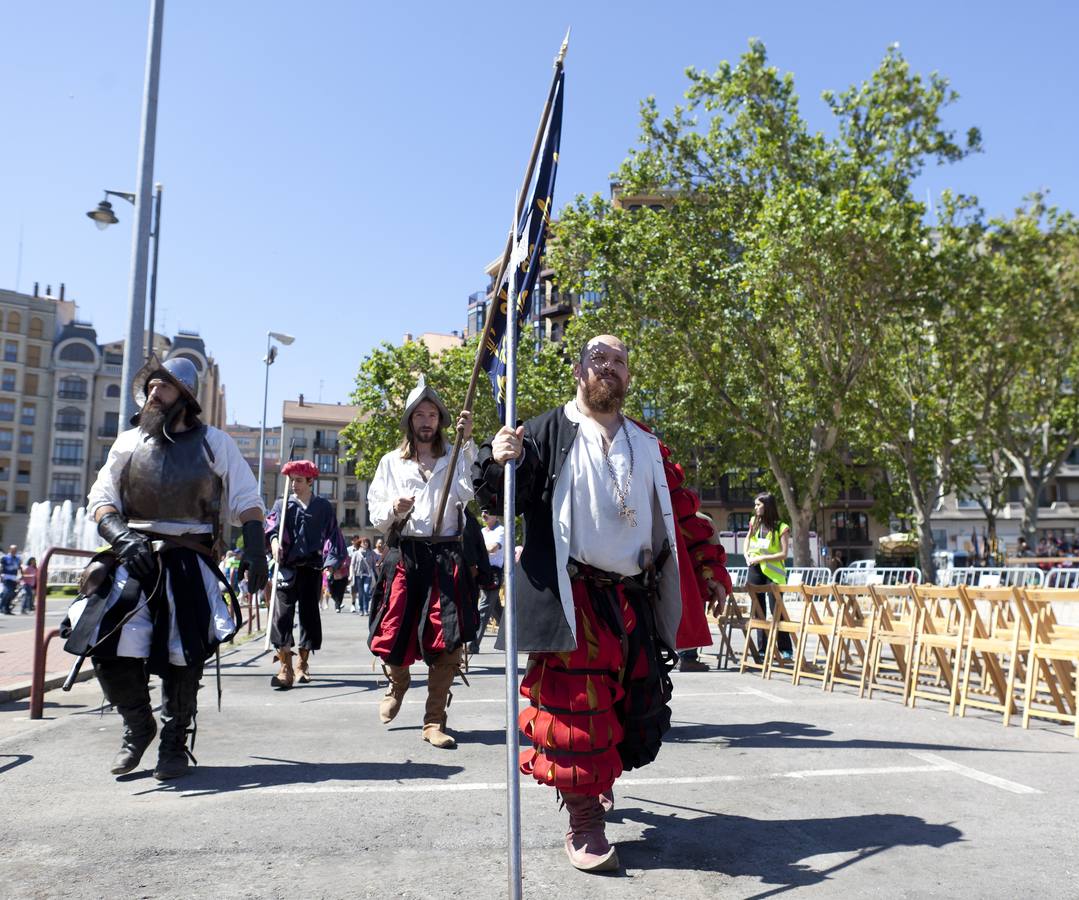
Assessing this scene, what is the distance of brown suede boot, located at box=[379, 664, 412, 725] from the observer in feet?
21.1

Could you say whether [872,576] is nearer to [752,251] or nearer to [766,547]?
[766,547]

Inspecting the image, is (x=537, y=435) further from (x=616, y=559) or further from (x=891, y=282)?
(x=891, y=282)

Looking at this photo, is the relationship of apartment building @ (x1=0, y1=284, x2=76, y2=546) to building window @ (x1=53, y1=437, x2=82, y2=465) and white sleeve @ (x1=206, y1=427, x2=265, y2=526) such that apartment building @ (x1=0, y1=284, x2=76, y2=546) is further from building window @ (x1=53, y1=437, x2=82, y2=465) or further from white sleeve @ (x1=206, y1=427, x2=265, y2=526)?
white sleeve @ (x1=206, y1=427, x2=265, y2=526)

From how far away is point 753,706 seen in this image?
7.82 meters

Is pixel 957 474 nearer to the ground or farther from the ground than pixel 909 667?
farther from the ground

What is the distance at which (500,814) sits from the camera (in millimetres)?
4156

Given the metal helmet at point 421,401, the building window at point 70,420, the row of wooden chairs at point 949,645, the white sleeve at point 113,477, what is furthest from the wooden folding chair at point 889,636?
the building window at point 70,420

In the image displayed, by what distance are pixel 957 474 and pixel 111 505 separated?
40007 millimetres

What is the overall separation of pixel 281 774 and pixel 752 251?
19.9 meters

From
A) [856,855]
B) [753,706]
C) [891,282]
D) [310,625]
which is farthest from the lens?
[891,282]

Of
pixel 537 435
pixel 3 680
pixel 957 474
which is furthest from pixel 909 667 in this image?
pixel 957 474

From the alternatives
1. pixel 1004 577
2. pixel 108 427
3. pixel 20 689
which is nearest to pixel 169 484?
pixel 20 689

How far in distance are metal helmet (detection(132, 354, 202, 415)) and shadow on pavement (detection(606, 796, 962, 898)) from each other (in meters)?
3.11

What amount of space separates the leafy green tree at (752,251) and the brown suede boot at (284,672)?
16348 mm
